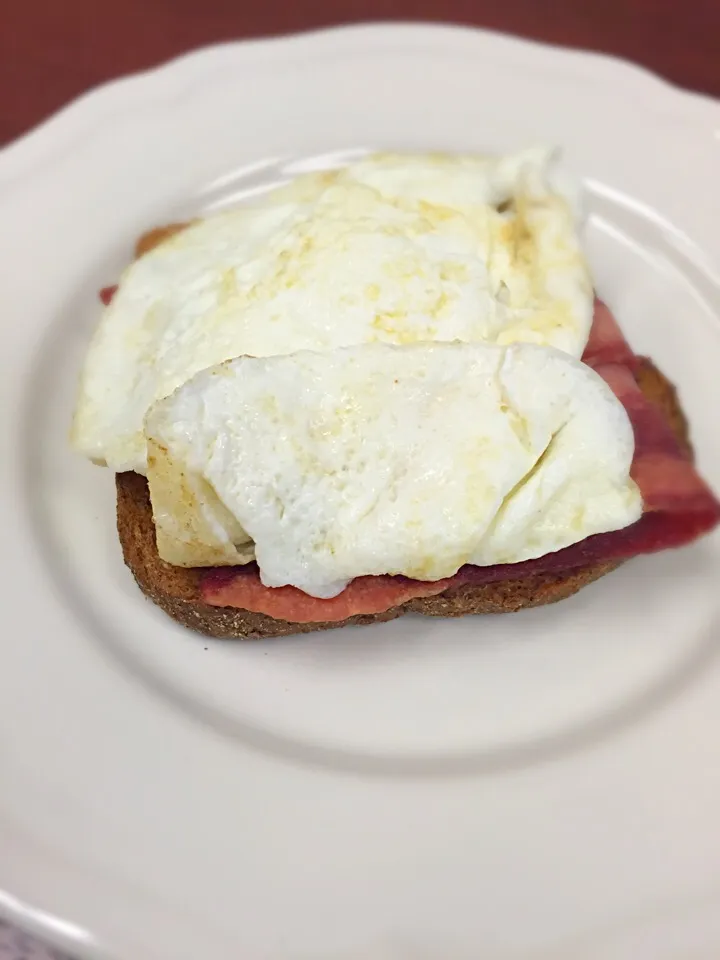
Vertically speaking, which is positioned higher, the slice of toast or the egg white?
the egg white

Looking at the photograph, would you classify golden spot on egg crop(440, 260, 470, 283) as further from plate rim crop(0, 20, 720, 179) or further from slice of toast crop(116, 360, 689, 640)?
plate rim crop(0, 20, 720, 179)

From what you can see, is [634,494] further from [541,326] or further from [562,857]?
[562,857]

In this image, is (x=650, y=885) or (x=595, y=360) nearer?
(x=650, y=885)

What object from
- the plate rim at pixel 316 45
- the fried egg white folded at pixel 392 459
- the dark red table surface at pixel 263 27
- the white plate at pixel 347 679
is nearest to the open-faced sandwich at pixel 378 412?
the fried egg white folded at pixel 392 459

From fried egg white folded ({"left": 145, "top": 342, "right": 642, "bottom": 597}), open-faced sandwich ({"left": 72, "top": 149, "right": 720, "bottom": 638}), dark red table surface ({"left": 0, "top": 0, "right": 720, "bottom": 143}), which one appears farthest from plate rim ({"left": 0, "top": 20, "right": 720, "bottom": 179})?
fried egg white folded ({"left": 145, "top": 342, "right": 642, "bottom": 597})

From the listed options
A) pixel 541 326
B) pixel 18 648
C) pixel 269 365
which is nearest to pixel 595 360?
pixel 541 326

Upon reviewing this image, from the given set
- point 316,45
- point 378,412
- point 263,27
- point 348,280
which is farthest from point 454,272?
point 263,27

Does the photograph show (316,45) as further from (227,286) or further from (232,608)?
(232,608)

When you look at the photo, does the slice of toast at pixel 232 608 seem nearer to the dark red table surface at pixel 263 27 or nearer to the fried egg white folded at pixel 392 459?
the fried egg white folded at pixel 392 459
